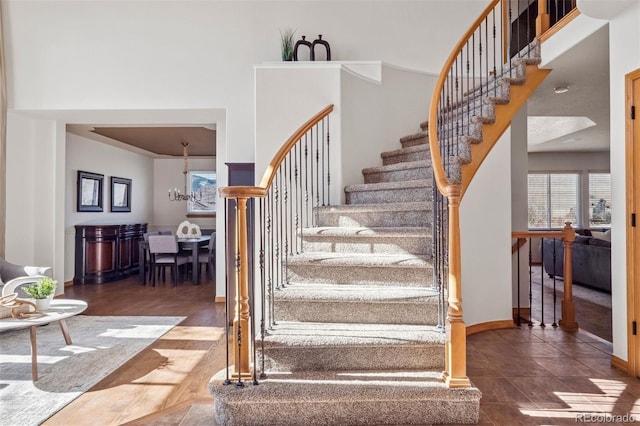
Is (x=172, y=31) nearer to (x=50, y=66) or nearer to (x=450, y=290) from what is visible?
(x=50, y=66)

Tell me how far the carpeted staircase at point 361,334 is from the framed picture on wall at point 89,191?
562 cm

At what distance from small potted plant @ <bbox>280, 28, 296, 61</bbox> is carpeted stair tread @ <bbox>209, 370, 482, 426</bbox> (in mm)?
3833

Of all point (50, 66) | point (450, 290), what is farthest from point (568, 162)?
point (50, 66)

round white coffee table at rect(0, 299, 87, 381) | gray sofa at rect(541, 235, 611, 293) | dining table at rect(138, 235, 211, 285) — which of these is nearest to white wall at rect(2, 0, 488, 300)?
dining table at rect(138, 235, 211, 285)

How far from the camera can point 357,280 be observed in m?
2.85

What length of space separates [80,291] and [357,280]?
5431 mm

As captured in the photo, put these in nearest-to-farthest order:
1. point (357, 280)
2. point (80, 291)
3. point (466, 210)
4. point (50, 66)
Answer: point (357, 280), point (466, 210), point (50, 66), point (80, 291)

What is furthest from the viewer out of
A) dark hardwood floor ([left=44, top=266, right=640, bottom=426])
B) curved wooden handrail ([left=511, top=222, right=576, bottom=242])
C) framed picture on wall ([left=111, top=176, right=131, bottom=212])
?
framed picture on wall ([left=111, top=176, right=131, bottom=212])

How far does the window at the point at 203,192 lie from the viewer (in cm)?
937

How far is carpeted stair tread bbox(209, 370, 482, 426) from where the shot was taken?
6.70ft

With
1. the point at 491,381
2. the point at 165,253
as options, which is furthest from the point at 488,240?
the point at 165,253

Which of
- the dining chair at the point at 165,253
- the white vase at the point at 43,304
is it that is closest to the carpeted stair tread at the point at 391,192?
the white vase at the point at 43,304

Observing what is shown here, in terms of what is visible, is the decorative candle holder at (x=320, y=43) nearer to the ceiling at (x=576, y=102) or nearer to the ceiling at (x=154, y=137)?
the ceiling at (x=154, y=137)

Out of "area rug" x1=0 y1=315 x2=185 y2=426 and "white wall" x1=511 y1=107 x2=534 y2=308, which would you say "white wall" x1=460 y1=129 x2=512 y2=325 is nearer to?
"white wall" x1=511 y1=107 x2=534 y2=308
